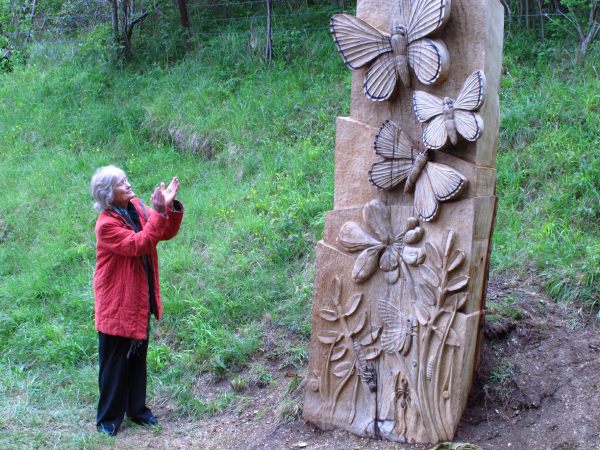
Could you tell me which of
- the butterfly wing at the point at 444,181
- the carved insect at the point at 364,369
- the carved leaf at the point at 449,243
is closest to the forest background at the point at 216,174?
the carved insect at the point at 364,369

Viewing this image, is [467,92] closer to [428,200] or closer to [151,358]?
[428,200]

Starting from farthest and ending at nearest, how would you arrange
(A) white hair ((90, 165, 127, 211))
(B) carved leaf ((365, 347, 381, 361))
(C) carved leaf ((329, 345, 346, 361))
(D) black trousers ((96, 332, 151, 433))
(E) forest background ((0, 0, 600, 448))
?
(E) forest background ((0, 0, 600, 448)), (D) black trousers ((96, 332, 151, 433)), (A) white hair ((90, 165, 127, 211)), (C) carved leaf ((329, 345, 346, 361)), (B) carved leaf ((365, 347, 381, 361))

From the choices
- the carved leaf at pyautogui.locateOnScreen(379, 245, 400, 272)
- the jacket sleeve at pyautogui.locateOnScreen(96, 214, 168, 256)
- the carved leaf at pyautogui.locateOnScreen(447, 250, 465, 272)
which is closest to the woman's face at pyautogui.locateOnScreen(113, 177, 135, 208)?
the jacket sleeve at pyautogui.locateOnScreen(96, 214, 168, 256)

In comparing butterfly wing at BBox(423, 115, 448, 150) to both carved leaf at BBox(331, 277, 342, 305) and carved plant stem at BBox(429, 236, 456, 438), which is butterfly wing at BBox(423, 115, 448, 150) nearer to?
carved plant stem at BBox(429, 236, 456, 438)

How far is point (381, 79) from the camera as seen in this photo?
3223 millimetres

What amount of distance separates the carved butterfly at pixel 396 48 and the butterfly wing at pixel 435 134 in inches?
7.6

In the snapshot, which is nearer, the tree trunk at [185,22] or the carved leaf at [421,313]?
the carved leaf at [421,313]

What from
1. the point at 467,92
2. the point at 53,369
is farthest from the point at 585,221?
the point at 53,369

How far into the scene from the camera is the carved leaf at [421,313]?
3.09 meters

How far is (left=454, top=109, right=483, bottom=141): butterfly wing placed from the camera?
2.88 m

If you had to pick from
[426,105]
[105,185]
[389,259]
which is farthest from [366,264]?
[105,185]

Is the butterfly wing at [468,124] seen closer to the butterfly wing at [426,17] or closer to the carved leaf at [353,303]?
the butterfly wing at [426,17]

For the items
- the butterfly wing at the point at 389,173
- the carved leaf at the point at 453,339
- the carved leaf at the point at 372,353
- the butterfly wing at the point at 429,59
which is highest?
the butterfly wing at the point at 429,59

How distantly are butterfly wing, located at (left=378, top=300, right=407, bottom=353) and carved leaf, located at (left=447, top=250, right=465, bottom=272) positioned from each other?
0.36 m
